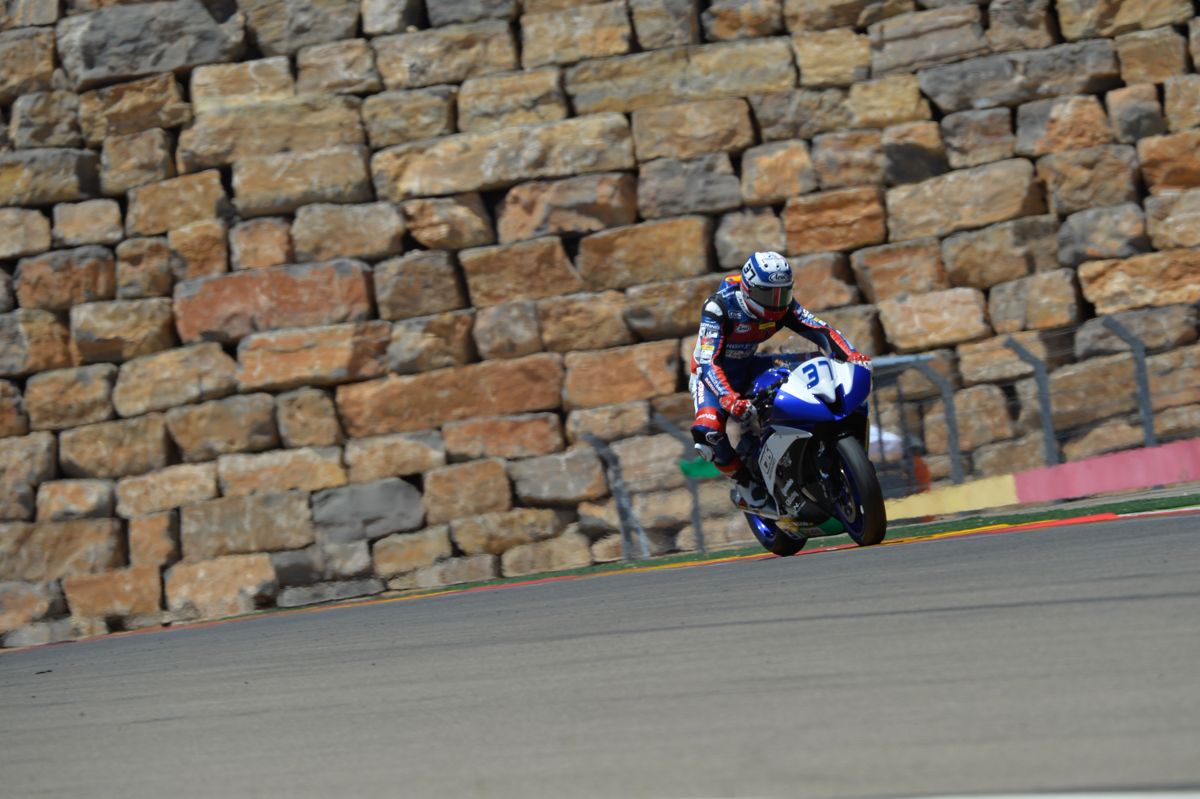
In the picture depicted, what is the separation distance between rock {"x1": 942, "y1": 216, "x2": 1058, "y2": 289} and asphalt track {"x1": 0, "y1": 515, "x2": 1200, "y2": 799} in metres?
7.58

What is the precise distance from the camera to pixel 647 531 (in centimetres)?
1376

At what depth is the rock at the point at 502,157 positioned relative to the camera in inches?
590

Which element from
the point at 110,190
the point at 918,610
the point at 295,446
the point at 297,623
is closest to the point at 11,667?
the point at 297,623

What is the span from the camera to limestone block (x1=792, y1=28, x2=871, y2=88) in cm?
1502

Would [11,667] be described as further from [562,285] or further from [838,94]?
[838,94]

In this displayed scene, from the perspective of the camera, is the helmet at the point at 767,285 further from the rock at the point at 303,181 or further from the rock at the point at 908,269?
the rock at the point at 303,181

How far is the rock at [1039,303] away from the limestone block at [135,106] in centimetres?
763

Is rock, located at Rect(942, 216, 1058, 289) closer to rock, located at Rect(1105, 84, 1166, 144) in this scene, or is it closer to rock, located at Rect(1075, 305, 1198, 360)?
rock, located at Rect(1075, 305, 1198, 360)

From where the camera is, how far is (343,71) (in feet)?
50.9

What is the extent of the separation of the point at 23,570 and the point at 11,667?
6598 mm

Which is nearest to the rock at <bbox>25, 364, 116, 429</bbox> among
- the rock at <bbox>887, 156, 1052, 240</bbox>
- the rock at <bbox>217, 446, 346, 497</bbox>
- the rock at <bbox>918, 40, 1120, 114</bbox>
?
the rock at <bbox>217, 446, 346, 497</bbox>

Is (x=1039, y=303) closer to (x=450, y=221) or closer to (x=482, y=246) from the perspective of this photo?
(x=482, y=246)

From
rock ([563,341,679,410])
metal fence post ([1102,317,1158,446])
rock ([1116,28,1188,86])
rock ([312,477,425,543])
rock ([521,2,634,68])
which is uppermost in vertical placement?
rock ([521,2,634,68])

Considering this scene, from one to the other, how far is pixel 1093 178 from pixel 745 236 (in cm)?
304
